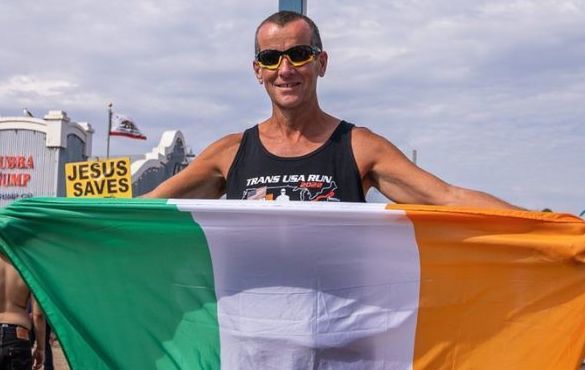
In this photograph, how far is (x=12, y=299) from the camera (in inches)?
243

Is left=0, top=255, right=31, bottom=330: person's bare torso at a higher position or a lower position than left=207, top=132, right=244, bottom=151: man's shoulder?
lower

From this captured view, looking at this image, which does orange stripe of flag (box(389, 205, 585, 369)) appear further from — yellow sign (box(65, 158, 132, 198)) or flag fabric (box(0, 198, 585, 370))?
yellow sign (box(65, 158, 132, 198))

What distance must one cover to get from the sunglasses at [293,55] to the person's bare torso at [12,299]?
3.77 metres

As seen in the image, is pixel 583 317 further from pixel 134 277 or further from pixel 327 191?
pixel 134 277

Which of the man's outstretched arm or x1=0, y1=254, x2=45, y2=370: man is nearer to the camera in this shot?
the man's outstretched arm

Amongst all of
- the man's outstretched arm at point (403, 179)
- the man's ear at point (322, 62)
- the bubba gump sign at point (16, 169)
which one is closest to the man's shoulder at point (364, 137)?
the man's outstretched arm at point (403, 179)

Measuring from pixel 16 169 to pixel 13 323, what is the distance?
2246cm

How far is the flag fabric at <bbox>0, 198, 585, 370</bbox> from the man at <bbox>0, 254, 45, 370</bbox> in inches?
128

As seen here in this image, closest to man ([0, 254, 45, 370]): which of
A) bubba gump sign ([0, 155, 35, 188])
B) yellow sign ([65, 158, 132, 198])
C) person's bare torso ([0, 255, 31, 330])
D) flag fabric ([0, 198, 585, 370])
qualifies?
person's bare torso ([0, 255, 31, 330])

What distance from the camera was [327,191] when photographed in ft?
9.93

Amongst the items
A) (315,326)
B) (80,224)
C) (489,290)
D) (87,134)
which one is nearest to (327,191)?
(315,326)

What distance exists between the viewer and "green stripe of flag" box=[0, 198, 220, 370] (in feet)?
9.84

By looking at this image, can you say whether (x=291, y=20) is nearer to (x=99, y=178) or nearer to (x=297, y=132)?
(x=297, y=132)

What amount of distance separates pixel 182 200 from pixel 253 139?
381 mm
